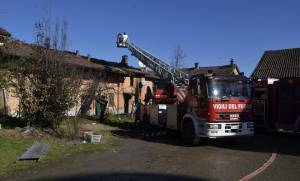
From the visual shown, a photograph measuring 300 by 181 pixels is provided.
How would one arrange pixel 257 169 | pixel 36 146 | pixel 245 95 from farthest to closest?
pixel 245 95 → pixel 36 146 → pixel 257 169

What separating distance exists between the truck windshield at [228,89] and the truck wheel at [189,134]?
1.71 metres

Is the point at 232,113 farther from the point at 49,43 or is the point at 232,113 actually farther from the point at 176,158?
the point at 49,43

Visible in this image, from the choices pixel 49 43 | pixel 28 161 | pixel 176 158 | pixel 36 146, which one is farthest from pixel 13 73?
pixel 176 158

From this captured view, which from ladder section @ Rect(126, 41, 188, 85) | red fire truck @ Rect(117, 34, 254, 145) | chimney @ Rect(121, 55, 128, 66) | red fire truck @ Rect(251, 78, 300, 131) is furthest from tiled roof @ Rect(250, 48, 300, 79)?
red fire truck @ Rect(117, 34, 254, 145)

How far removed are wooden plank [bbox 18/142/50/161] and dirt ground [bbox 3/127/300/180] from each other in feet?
3.07

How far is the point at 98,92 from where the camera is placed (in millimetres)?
27812

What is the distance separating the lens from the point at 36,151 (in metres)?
13.8

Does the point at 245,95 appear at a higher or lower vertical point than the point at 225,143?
higher

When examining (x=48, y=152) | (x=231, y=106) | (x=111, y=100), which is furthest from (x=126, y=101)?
(x=48, y=152)

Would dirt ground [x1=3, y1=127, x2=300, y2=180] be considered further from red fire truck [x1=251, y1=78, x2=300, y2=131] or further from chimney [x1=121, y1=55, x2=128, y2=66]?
chimney [x1=121, y1=55, x2=128, y2=66]

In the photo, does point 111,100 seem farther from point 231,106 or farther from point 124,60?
point 231,106

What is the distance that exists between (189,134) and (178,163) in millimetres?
4465

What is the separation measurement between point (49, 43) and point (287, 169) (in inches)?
473

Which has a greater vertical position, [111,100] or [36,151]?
[111,100]
